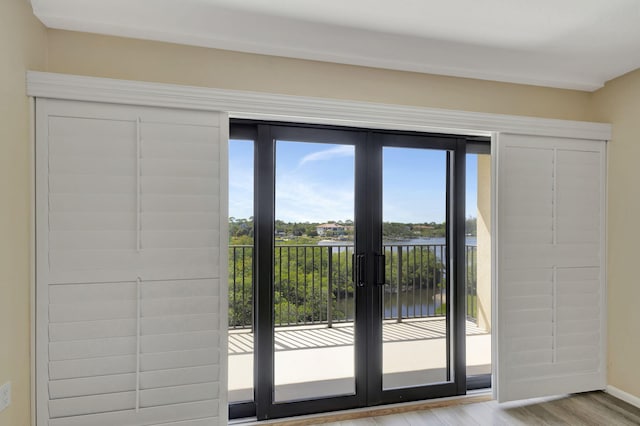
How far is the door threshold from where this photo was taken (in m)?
2.63

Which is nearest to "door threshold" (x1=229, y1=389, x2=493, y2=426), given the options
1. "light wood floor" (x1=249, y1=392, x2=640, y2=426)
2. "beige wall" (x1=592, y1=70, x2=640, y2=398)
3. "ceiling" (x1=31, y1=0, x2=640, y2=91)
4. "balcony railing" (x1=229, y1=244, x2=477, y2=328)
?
"light wood floor" (x1=249, y1=392, x2=640, y2=426)

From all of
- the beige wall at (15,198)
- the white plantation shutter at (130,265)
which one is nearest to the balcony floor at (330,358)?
the white plantation shutter at (130,265)

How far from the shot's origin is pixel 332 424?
262cm

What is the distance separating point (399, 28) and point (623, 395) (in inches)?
128

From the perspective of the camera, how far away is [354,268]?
2.82m

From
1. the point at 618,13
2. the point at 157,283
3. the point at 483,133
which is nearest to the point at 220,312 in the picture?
the point at 157,283

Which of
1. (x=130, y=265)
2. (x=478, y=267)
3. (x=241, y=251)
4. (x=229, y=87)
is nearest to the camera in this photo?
(x=130, y=265)

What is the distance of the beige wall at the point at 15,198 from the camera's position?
1.83m

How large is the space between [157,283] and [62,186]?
0.76 m

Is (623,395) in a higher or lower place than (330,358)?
lower

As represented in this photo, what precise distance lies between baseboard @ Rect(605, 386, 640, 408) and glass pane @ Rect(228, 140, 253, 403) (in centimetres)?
286

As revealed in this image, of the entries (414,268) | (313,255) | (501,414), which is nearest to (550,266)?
(414,268)

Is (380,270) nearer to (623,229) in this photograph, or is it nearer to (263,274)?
(263,274)

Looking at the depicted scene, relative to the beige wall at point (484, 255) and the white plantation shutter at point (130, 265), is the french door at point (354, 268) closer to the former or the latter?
the white plantation shutter at point (130, 265)
